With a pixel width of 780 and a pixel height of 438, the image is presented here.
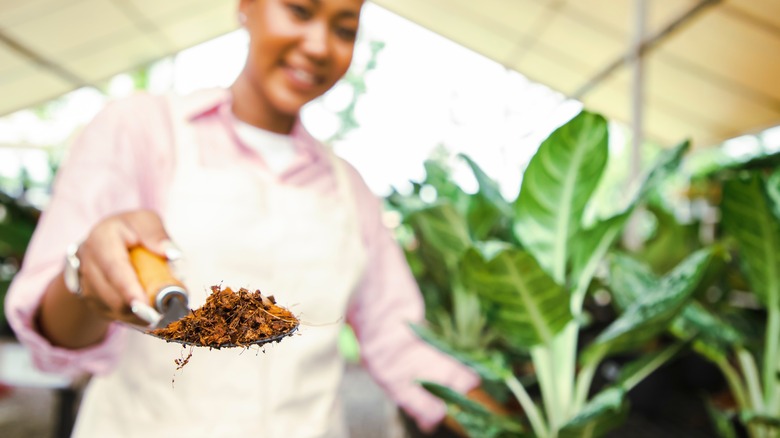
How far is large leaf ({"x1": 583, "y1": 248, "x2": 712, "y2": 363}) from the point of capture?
1.32ft

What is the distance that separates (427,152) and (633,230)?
480 millimetres

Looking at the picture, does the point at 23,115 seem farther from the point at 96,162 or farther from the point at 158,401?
the point at 158,401

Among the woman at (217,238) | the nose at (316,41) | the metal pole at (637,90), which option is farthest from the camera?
the metal pole at (637,90)

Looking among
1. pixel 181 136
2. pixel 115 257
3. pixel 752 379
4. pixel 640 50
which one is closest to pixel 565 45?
pixel 640 50

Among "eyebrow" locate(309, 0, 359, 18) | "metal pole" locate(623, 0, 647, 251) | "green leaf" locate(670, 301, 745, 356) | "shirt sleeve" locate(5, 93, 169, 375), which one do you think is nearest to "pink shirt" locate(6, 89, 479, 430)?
"shirt sleeve" locate(5, 93, 169, 375)

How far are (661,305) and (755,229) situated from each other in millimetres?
165

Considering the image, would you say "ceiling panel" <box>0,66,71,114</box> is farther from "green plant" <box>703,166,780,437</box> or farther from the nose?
"green plant" <box>703,166,780,437</box>

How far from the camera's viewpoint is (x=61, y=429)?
0.50 meters

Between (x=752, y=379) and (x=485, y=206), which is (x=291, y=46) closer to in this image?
(x=485, y=206)

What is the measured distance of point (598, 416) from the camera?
41cm

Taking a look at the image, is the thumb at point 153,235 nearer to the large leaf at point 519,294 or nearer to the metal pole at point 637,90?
the large leaf at point 519,294

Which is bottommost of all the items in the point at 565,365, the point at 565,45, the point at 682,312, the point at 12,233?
the point at 12,233

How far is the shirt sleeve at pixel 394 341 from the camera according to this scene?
0.54 meters

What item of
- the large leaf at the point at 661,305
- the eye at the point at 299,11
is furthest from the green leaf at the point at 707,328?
the eye at the point at 299,11
